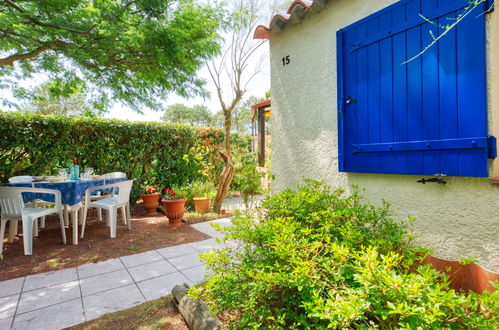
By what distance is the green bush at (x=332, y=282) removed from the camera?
3.43 ft

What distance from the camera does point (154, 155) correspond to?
6.95 meters

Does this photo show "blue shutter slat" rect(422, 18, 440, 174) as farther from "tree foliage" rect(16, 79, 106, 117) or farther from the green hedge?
"tree foliage" rect(16, 79, 106, 117)

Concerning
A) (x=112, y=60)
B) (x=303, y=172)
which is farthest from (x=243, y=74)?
(x=303, y=172)

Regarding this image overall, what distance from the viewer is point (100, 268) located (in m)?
3.26

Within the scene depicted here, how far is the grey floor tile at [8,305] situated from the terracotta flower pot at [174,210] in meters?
2.66

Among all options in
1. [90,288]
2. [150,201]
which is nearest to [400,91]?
[90,288]

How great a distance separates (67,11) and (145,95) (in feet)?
7.32

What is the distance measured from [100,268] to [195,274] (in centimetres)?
130

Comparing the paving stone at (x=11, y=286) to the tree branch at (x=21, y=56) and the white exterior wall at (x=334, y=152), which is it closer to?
the white exterior wall at (x=334, y=152)

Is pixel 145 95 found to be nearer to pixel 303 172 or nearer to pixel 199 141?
pixel 199 141

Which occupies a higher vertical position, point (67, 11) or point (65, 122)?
point (67, 11)

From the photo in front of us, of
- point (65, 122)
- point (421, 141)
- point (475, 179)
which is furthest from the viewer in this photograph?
point (65, 122)

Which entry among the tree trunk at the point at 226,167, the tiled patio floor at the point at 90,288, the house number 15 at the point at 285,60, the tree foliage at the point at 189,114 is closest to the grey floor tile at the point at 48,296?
the tiled patio floor at the point at 90,288

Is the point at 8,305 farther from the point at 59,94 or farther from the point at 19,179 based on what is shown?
the point at 59,94
